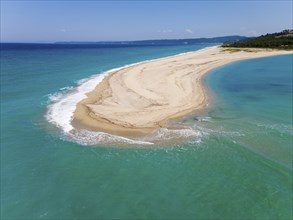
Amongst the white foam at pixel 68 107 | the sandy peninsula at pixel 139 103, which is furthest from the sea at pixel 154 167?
the sandy peninsula at pixel 139 103

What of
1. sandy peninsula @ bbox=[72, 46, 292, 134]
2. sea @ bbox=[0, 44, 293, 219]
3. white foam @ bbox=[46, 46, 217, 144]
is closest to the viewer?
sea @ bbox=[0, 44, 293, 219]

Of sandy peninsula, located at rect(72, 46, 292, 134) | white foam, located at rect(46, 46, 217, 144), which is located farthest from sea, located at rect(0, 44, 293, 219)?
sandy peninsula, located at rect(72, 46, 292, 134)

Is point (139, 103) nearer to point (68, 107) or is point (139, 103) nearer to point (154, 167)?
point (68, 107)

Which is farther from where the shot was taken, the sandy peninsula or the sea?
the sandy peninsula

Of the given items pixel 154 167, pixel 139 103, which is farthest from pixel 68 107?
pixel 154 167

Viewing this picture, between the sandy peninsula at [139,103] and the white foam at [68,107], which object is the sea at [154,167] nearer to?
the white foam at [68,107]

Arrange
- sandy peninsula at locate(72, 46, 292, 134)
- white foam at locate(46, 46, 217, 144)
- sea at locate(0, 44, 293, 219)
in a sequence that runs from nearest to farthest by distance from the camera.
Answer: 1. sea at locate(0, 44, 293, 219)
2. white foam at locate(46, 46, 217, 144)
3. sandy peninsula at locate(72, 46, 292, 134)

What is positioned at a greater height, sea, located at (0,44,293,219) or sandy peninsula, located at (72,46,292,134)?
sandy peninsula, located at (72,46,292,134)

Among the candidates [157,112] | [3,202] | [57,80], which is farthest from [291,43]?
[3,202]

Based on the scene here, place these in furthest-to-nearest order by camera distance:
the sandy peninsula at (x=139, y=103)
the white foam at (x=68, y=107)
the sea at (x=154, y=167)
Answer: the sandy peninsula at (x=139, y=103) < the white foam at (x=68, y=107) < the sea at (x=154, y=167)

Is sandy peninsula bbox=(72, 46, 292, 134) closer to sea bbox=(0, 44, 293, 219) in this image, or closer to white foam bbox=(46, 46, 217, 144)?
white foam bbox=(46, 46, 217, 144)
